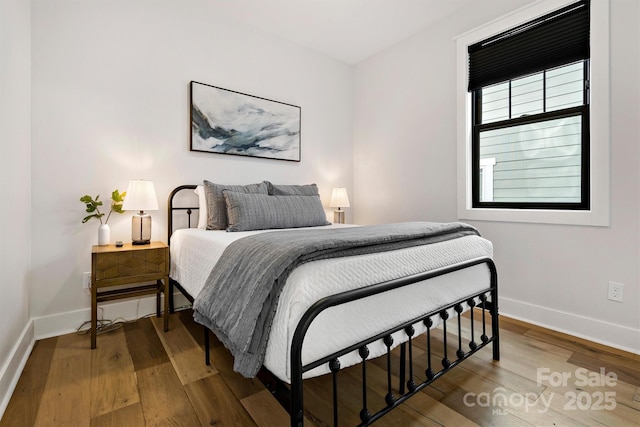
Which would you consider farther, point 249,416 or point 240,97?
point 240,97

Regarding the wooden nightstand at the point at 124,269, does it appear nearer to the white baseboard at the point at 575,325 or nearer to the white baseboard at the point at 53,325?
the white baseboard at the point at 53,325

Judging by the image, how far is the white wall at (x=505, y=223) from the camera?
200 cm

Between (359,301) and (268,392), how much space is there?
0.76 metres

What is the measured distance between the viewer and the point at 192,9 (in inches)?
108

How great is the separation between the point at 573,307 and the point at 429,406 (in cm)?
157

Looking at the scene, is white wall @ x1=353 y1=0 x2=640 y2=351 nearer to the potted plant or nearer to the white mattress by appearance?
the white mattress

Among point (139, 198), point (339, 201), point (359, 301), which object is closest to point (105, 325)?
point (139, 198)

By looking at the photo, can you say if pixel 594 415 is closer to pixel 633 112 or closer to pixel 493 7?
pixel 633 112

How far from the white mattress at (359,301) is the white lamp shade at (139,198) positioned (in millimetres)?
772

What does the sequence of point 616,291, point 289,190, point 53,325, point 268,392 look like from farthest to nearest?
point 289,190 < point 53,325 < point 616,291 < point 268,392

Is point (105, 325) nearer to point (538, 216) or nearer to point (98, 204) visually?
point (98, 204)

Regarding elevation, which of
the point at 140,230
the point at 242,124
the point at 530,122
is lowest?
the point at 140,230

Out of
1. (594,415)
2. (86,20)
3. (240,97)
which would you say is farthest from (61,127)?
(594,415)

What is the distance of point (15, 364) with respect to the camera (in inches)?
64.0
